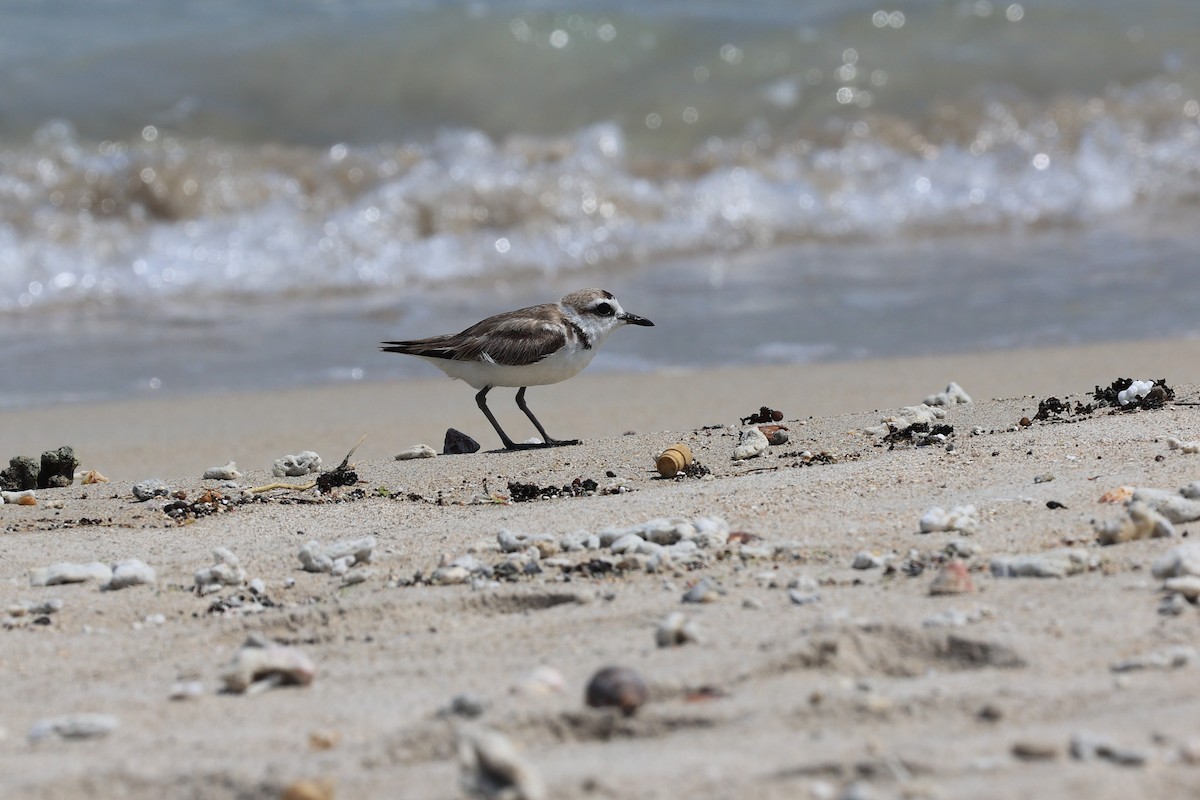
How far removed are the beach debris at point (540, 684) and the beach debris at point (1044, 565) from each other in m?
1.30

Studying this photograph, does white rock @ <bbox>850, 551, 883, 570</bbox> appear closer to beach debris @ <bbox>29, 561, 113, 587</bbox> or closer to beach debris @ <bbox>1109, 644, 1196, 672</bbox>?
beach debris @ <bbox>1109, 644, 1196, 672</bbox>

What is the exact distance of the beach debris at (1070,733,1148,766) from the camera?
2684 millimetres

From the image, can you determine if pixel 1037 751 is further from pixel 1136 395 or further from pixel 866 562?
pixel 1136 395

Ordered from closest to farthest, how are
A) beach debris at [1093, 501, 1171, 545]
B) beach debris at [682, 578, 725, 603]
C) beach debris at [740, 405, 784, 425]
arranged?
1. beach debris at [682, 578, 725, 603]
2. beach debris at [1093, 501, 1171, 545]
3. beach debris at [740, 405, 784, 425]

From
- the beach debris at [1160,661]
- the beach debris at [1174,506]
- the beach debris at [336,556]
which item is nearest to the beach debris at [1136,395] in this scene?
the beach debris at [1174,506]

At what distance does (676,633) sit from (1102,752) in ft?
3.52

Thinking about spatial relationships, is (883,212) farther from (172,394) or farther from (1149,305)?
(172,394)

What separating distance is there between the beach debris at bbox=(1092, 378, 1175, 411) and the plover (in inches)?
90.9

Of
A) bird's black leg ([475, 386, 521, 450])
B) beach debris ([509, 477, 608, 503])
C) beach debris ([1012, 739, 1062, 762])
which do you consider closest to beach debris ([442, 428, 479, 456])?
bird's black leg ([475, 386, 521, 450])

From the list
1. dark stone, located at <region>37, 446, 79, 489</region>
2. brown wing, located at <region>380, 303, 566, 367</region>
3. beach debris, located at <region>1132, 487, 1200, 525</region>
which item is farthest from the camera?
brown wing, located at <region>380, 303, 566, 367</region>

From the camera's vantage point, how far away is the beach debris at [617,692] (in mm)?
3043

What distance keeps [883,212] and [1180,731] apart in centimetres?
1263

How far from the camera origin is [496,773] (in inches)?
107

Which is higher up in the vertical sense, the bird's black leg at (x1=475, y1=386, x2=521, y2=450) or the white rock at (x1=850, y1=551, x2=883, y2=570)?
the bird's black leg at (x1=475, y1=386, x2=521, y2=450)
